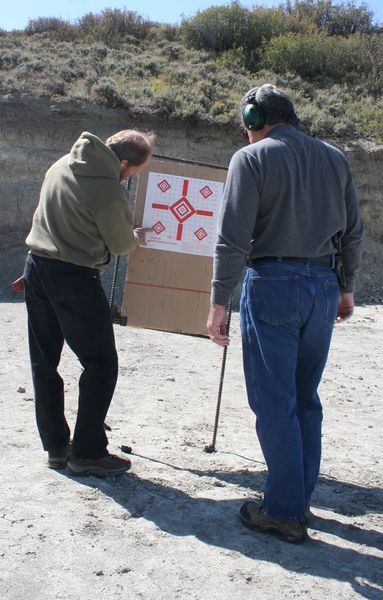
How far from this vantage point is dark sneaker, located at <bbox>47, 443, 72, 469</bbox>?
4.25 m

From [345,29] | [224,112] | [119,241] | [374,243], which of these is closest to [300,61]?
[345,29]

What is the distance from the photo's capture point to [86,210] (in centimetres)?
380

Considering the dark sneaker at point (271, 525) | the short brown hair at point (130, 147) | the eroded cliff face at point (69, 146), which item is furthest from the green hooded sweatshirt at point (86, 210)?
the eroded cliff face at point (69, 146)

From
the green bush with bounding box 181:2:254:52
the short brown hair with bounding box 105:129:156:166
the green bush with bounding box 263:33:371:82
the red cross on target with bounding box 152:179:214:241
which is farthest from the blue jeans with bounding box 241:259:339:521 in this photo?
the green bush with bounding box 181:2:254:52

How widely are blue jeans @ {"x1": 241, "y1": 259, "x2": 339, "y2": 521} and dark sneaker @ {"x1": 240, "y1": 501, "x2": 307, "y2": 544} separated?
0.04 metres

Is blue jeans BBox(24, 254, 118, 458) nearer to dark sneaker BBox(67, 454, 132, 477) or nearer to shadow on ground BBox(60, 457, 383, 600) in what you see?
dark sneaker BBox(67, 454, 132, 477)

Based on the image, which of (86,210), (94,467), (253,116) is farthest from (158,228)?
(94,467)

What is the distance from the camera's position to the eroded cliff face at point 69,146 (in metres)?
14.4

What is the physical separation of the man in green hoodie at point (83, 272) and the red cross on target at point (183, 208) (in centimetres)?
92

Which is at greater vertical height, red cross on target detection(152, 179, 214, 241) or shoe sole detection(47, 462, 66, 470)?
red cross on target detection(152, 179, 214, 241)

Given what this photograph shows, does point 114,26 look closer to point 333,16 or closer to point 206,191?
point 333,16

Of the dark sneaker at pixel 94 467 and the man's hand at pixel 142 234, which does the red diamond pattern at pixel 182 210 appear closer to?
the man's hand at pixel 142 234

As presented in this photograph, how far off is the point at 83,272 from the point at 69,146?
37.6 ft

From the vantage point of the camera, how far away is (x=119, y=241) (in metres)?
3.92
